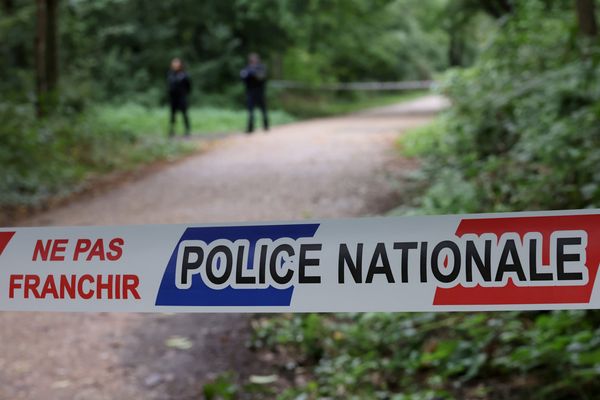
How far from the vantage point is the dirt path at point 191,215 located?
6031 mm

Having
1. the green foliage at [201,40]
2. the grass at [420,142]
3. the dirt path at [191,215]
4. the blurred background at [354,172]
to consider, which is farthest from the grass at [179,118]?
the grass at [420,142]

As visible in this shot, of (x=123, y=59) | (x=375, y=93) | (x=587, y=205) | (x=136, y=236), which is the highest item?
(x=136, y=236)

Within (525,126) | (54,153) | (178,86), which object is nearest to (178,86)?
(178,86)

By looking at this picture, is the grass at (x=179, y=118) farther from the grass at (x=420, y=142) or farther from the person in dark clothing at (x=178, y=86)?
the grass at (x=420, y=142)

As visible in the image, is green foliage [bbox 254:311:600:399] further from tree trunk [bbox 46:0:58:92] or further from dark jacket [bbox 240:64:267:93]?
dark jacket [bbox 240:64:267:93]

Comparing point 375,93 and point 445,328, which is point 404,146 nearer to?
point 445,328

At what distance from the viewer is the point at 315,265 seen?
2.71 metres

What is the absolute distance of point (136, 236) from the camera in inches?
115

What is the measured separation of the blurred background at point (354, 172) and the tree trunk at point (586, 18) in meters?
0.01

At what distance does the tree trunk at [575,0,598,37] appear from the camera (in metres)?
Answer: 9.16

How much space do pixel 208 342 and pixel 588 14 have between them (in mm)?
5575

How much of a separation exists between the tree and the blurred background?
42 millimetres

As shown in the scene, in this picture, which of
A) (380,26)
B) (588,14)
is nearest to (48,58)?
(588,14)

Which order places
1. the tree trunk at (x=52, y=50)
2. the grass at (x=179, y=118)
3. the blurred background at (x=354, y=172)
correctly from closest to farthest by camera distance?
the blurred background at (x=354, y=172)
the tree trunk at (x=52, y=50)
the grass at (x=179, y=118)
